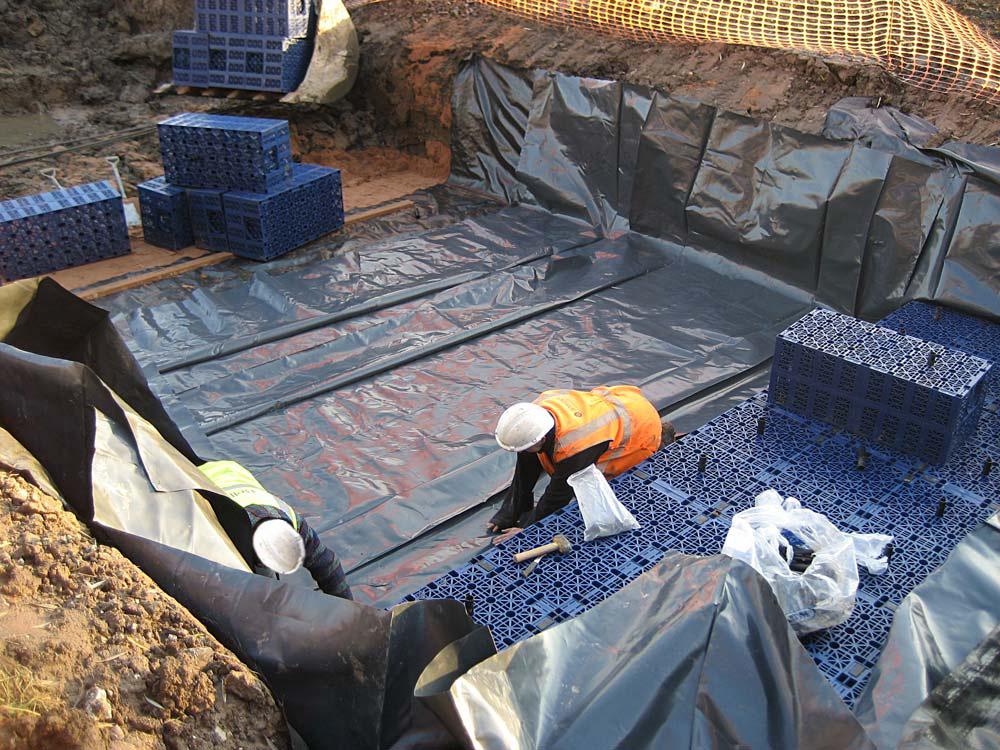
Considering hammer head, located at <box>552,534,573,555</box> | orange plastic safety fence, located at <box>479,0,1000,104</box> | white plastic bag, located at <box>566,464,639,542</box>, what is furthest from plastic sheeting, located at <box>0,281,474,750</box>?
orange plastic safety fence, located at <box>479,0,1000,104</box>

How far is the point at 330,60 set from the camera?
1172 centimetres

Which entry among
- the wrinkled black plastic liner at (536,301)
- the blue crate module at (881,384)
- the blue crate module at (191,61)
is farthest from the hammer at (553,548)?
the blue crate module at (191,61)

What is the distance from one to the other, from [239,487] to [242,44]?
8.45m

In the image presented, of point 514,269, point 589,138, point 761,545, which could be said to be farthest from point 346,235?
point 761,545

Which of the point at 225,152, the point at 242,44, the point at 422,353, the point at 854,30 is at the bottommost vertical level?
the point at 422,353

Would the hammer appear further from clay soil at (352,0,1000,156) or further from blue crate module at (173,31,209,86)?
blue crate module at (173,31,209,86)

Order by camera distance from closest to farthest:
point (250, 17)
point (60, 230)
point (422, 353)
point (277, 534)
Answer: point (277, 534), point (422, 353), point (60, 230), point (250, 17)

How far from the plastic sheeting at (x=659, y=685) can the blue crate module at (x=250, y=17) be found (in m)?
9.60

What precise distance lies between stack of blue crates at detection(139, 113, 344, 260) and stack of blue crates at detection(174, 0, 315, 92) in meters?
1.71

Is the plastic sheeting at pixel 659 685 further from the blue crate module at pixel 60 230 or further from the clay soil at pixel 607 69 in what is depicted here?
the blue crate module at pixel 60 230

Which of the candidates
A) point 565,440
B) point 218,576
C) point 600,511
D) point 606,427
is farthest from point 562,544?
point 218,576

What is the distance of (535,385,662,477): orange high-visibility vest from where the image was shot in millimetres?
5191

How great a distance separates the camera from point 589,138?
33.3 ft

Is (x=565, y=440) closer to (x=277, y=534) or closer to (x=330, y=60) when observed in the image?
(x=277, y=534)
